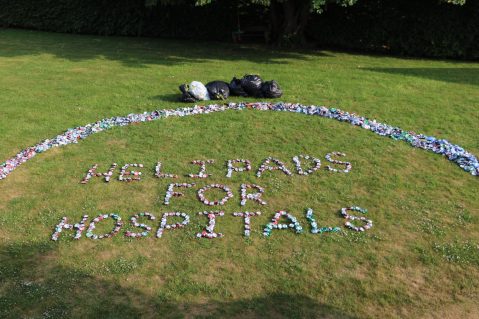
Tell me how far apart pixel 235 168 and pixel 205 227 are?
1.92 meters

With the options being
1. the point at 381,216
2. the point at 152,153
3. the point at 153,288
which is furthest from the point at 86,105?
the point at 381,216

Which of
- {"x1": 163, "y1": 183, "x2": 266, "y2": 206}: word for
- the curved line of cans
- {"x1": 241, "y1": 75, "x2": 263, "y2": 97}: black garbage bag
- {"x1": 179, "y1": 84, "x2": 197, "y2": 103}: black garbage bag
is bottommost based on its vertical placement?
{"x1": 163, "y1": 183, "x2": 266, "y2": 206}: word for

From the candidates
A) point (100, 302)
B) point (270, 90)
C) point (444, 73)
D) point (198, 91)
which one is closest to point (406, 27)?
point (444, 73)

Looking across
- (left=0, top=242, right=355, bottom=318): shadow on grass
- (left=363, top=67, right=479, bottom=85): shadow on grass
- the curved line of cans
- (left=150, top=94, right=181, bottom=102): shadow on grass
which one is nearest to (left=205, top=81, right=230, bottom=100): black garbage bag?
the curved line of cans

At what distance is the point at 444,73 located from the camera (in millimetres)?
15195

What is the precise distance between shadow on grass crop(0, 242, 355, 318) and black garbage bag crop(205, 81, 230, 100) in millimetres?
6931

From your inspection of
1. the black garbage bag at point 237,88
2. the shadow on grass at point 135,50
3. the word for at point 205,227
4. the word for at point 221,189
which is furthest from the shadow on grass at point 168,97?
the word for at point 205,227

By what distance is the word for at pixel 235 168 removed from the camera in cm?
830

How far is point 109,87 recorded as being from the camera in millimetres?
13367

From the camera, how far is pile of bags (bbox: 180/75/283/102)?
1180cm

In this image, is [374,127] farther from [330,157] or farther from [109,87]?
[109,87]

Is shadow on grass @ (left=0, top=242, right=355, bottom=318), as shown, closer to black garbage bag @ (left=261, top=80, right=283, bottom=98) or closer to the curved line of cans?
the curved line of cans

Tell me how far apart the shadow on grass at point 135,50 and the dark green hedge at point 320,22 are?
3.46ft

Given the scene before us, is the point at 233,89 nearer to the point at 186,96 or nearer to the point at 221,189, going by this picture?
the point at 186,96
